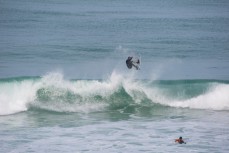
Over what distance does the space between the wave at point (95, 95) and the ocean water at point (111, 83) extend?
0.05 metres

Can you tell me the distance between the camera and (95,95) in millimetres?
37438

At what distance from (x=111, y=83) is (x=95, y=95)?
1.47 metres

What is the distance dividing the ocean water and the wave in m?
0.05

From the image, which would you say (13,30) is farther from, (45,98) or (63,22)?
(45,98)

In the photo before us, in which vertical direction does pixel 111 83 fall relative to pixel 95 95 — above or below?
above

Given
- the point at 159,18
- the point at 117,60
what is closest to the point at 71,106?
the point at 117,60

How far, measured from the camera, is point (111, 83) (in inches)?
1513

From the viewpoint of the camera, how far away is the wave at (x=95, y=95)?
36250mm

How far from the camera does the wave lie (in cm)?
3625

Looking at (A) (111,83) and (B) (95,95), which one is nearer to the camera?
(B) (95,95)

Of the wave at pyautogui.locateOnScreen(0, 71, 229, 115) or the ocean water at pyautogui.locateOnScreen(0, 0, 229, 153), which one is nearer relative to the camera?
the ocean water at pyautogui.locateOnScreen(0, 0, 229, 153)

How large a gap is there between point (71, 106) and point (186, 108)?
615 centimetres

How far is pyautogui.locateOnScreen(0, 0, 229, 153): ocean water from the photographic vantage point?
29.9 meters

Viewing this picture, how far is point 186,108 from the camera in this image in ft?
121
